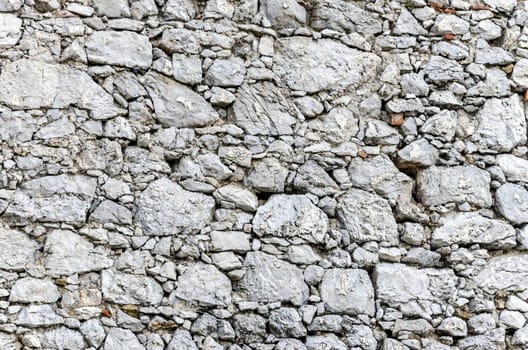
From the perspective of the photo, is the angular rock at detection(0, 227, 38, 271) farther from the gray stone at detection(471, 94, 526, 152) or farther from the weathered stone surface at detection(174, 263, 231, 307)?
the gray stone at detection(471, 94, 526, 152)

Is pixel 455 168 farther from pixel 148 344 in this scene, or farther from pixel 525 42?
pixel 148 344

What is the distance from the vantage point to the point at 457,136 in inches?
159

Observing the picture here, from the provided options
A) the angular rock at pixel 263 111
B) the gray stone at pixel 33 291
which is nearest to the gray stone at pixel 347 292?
the angular rock at pixel 263 111

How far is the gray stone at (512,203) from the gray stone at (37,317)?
2.59 m

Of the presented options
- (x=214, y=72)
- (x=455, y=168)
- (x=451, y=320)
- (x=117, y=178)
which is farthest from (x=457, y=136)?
(x=117, y=178)

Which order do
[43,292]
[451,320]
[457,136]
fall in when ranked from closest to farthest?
[43,292], [451,320], [457,136]

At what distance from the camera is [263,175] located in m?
3.78

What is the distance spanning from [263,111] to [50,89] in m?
1.19

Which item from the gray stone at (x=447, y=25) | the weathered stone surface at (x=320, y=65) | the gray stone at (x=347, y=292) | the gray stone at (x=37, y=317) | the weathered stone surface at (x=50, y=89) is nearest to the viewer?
the gray stone at (x=37, y=317)

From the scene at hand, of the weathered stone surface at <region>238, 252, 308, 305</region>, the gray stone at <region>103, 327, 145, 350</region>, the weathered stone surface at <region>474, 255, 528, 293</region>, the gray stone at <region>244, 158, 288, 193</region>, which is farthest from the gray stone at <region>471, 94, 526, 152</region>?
the gray stone at <region>103, 327, 145, 350</region>

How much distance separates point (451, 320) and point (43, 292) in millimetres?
2249

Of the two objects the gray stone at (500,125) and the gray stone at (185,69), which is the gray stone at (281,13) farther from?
the gray stone at (500,125)

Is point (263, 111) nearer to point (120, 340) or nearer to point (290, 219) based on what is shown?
point (290, 219)

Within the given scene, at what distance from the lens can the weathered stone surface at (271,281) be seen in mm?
3641
